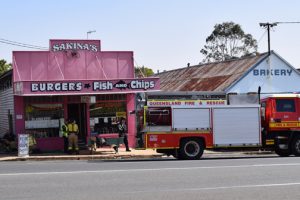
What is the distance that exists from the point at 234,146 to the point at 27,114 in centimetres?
1073

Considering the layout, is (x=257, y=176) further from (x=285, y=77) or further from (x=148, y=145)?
(x=285, y=77)

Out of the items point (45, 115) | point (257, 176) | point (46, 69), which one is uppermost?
point (46, 69)

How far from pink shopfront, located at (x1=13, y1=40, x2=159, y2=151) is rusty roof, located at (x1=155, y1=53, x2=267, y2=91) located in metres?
11.1

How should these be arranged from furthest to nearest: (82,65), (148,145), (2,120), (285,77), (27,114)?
(285,77)
(2,120)
(82,65)
(27,114)
(148,145)

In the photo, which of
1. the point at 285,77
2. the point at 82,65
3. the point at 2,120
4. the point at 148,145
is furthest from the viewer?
the point at 285,77

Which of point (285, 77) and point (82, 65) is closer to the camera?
point (82, 65)

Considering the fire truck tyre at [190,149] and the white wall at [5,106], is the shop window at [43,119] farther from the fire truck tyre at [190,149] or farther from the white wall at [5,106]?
the fire truck tyre at [190,149]

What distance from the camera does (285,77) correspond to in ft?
132

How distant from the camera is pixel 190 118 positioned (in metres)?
21.7

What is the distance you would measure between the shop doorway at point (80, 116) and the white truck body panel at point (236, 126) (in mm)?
8829

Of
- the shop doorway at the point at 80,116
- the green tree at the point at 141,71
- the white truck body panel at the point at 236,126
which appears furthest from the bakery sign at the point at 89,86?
the white truck body panel at the point at 236,126

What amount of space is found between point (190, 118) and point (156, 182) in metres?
8.70

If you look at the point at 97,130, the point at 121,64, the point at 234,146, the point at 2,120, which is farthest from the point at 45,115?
the point at 234,146

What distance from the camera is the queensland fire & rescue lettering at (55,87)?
25.8m
